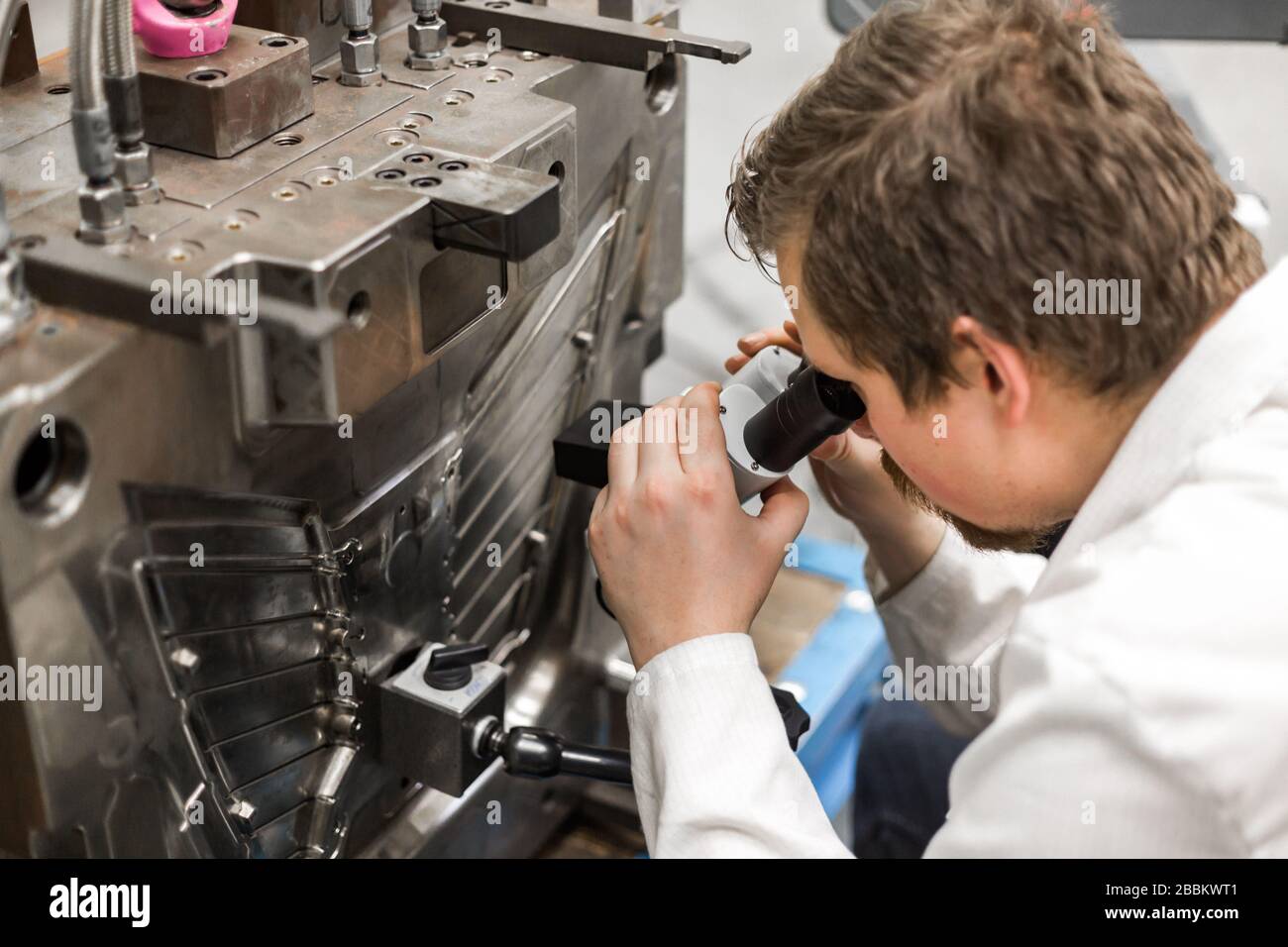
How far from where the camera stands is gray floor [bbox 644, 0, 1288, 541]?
2502 millimetres

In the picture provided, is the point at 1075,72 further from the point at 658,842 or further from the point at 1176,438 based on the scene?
the point at 658,842

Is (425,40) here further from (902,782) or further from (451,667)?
(902,782)

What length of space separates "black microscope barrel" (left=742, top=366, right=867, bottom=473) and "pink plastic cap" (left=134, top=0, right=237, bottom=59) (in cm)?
40

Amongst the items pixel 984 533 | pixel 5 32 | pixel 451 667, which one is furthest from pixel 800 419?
pixel 5 32

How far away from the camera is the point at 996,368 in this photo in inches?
28.4

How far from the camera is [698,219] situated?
2582 millimetres

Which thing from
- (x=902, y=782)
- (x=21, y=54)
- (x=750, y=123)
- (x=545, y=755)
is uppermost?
(x=21, y=54)

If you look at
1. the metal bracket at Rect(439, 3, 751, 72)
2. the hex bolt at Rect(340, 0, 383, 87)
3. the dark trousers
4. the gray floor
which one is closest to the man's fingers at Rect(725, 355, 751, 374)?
the metal bracket at Rect(439, 3, 751, 72)

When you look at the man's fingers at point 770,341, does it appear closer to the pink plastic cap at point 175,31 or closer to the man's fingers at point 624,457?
the man's fingers at point 624,457

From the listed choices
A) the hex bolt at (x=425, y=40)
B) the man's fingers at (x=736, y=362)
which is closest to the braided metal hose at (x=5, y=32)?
the hex bolt at (x=425, y=40)

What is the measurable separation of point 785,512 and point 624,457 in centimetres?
11

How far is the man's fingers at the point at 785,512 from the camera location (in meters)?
0.86

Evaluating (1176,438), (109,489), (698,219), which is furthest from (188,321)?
(698,219)

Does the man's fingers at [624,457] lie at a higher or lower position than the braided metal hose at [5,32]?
lower
